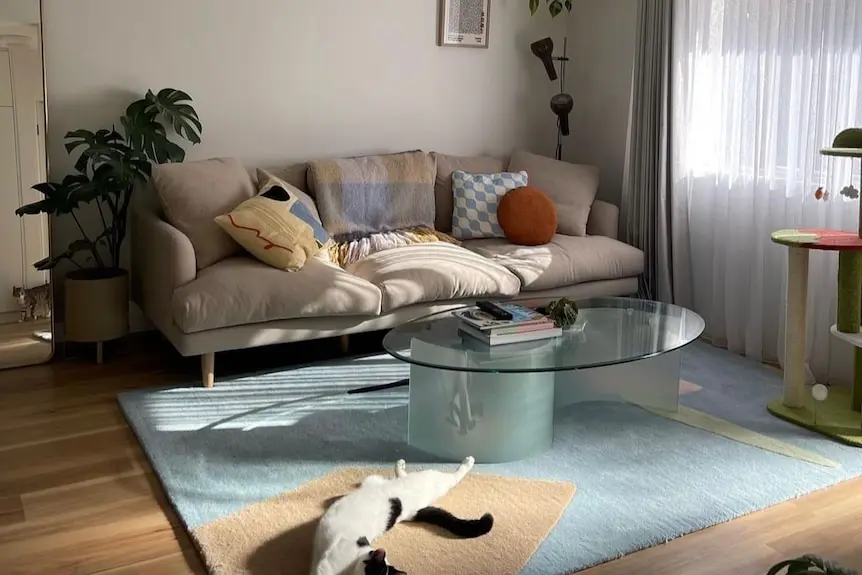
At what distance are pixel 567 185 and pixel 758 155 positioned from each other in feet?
3.38

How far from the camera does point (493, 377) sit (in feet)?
9.70

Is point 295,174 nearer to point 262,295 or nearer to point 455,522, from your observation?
point 262,295

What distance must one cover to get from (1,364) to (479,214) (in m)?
2.34

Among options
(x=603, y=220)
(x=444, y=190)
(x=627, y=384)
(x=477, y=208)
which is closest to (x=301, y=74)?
(x=444, y=190)

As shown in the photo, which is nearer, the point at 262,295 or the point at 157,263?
the point at 262,295

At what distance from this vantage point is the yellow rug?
2.32 metres

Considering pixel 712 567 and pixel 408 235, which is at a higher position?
pixel 408 235

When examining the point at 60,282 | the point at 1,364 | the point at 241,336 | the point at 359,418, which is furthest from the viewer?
the point at 60,282

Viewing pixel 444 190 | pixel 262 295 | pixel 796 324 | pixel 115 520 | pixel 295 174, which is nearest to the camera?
pixel 115 520

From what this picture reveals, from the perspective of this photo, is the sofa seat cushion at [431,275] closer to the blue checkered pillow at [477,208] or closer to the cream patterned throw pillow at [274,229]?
the cream patterned throw pillow at [274,229]

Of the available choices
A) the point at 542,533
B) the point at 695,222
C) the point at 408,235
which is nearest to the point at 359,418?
the point at 542,533

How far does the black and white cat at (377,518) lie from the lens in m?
2.20

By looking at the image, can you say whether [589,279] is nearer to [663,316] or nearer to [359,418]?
[663,316]

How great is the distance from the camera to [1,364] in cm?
393
